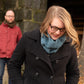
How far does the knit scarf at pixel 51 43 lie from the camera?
137cm

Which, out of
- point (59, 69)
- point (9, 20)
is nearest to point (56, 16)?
point (59, 69)

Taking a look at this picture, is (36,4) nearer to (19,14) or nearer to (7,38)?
(19,14)

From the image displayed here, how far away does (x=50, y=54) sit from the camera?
1.44 metres

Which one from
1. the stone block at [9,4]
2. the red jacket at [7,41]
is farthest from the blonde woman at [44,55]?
the stone block at [9,4]

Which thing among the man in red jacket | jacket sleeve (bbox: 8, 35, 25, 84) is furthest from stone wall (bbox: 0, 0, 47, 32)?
jacket sleeve (bbox: 8, 35, 25, 84)

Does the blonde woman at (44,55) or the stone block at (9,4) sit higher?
the stone block at (9,4)

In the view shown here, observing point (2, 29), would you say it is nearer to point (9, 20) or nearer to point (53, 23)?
point (9, 20)

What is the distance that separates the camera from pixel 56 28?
129cm

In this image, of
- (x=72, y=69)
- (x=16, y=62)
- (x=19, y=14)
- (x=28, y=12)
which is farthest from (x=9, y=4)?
(x=72, y=69)

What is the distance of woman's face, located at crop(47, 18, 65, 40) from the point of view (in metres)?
1.27

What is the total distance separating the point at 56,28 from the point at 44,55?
0.91 ft

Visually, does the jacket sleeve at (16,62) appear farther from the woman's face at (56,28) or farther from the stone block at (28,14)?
the stone block at (28,14)

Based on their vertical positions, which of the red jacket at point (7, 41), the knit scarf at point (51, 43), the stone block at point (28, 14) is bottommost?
the red jacket at point (7, 41)

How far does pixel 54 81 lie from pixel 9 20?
1893 millimetres
